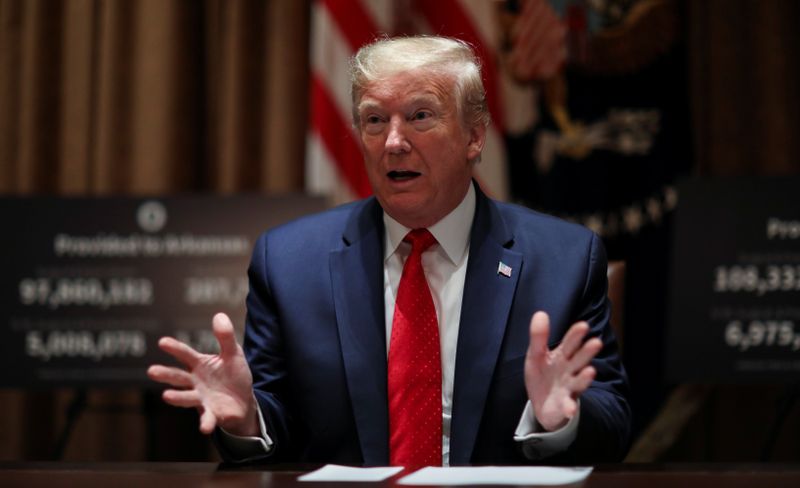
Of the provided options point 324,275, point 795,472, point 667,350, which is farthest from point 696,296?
point 795,472

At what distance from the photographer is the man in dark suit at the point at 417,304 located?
2057 millimetres

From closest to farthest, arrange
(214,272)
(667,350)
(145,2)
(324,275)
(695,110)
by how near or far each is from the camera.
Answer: (324,275)
(667,350)
(214,272)
(695,110)
(145,2)

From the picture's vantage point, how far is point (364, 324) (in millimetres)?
2152

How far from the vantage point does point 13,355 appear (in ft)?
12.1

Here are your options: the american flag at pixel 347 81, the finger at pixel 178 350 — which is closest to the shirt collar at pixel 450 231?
the finger at pixel 178 350

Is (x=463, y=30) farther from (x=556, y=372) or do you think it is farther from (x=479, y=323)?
(x=556, y=372)

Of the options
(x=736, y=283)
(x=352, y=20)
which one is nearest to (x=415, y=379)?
(x=736, y=283)

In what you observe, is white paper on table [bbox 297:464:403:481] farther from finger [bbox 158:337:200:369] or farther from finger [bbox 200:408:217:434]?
finger [bbox 158:337:200:369]

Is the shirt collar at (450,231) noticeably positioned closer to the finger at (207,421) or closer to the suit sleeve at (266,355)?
the suit sleeve at (266,355)

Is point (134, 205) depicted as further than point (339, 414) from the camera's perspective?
Yes

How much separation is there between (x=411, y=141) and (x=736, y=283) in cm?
185

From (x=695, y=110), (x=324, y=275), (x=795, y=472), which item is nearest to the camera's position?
(x=795, y=472)

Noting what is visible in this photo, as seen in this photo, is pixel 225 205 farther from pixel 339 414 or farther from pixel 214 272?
pixel 339 414

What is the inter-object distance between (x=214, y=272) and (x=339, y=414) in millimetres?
1792
